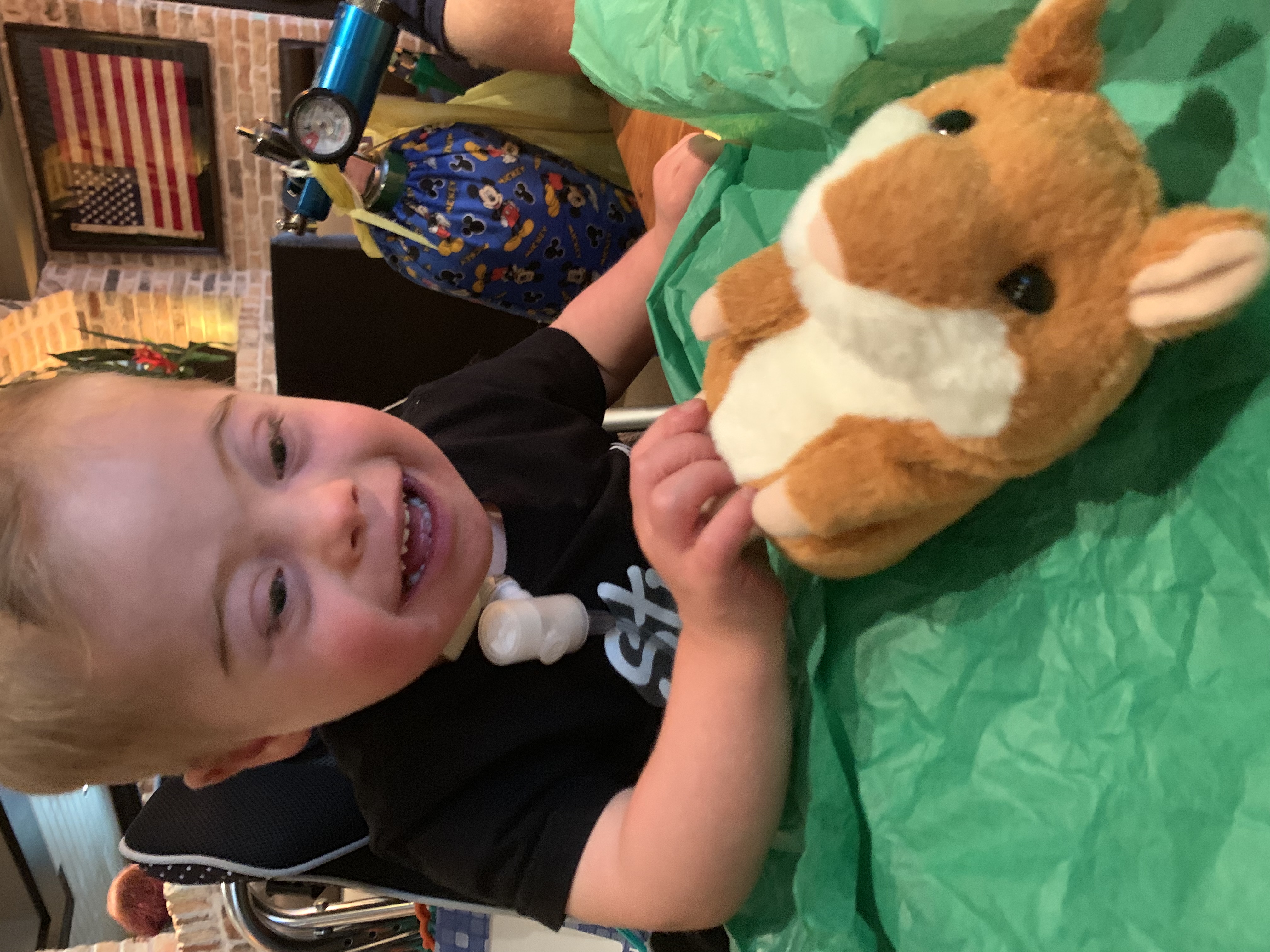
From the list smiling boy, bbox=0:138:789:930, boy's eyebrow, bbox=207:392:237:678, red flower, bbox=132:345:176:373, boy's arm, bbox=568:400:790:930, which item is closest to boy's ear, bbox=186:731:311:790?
smiling boy, bbox=0:138:789:930

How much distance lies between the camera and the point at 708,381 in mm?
450

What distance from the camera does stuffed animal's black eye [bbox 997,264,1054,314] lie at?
31cm

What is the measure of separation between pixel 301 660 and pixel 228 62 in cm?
300

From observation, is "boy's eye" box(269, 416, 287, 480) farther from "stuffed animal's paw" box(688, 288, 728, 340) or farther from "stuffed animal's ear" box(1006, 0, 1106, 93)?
"stuffed animal's ear" box(1006, 0, 1106, 93)

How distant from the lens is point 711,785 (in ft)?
Answer: 1.76

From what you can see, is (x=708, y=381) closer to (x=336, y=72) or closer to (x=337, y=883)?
(x=337, y=883)

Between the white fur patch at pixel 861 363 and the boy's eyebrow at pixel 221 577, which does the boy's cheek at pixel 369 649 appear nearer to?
the boy's eyebrow at pixel 221 577

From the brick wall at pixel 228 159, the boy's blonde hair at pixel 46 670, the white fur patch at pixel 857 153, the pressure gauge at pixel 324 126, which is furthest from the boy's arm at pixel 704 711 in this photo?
the brick wall at pixel 228 159

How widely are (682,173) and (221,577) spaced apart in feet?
1.55

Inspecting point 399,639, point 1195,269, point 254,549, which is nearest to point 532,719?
point 399,639

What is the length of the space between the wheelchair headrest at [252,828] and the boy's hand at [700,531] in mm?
545

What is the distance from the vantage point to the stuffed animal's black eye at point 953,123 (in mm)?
321

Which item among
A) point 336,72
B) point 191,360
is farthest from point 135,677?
point 191,360

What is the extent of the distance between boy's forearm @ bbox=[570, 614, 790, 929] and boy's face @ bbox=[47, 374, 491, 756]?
0.21 meters
